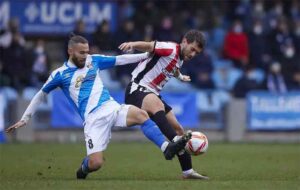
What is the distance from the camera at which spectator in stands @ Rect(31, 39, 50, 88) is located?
2207cm

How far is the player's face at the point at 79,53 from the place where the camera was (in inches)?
439

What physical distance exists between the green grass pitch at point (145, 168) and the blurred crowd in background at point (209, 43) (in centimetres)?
330

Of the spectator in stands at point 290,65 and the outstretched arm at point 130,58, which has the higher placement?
the outstretched arm at point 130,58

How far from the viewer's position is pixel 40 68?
2231cm

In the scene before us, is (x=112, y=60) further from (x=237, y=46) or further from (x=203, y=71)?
(x=237, y=46)

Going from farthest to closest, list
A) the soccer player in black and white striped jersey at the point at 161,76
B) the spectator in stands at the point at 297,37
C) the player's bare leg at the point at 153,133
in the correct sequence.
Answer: the spectator in stands at the point at 297,37 → the soccer player in black and white striped jersey at the point at 161,76 → the player's bare leg at the point at 153,133

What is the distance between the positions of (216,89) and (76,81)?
1197 cm

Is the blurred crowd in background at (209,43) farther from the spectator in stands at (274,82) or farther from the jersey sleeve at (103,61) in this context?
the jersey sleeve at (103,61)

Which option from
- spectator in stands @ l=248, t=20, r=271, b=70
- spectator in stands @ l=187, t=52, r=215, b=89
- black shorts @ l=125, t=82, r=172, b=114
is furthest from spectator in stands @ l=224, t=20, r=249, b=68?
black shorts @ l=125, t=82, r=172, b=114

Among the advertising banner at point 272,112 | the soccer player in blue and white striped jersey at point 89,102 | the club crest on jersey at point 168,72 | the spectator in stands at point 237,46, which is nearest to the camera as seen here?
the soccer player in blue and white striped jersey at point 89,102

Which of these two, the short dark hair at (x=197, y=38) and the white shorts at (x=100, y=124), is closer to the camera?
the white shorts at (x=100, y=124)

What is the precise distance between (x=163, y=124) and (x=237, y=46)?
12974 mm

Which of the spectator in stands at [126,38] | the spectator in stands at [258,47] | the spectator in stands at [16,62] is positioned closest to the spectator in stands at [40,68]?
the spectator in stands at [16,62]

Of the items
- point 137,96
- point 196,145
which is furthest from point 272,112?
point 196,145
